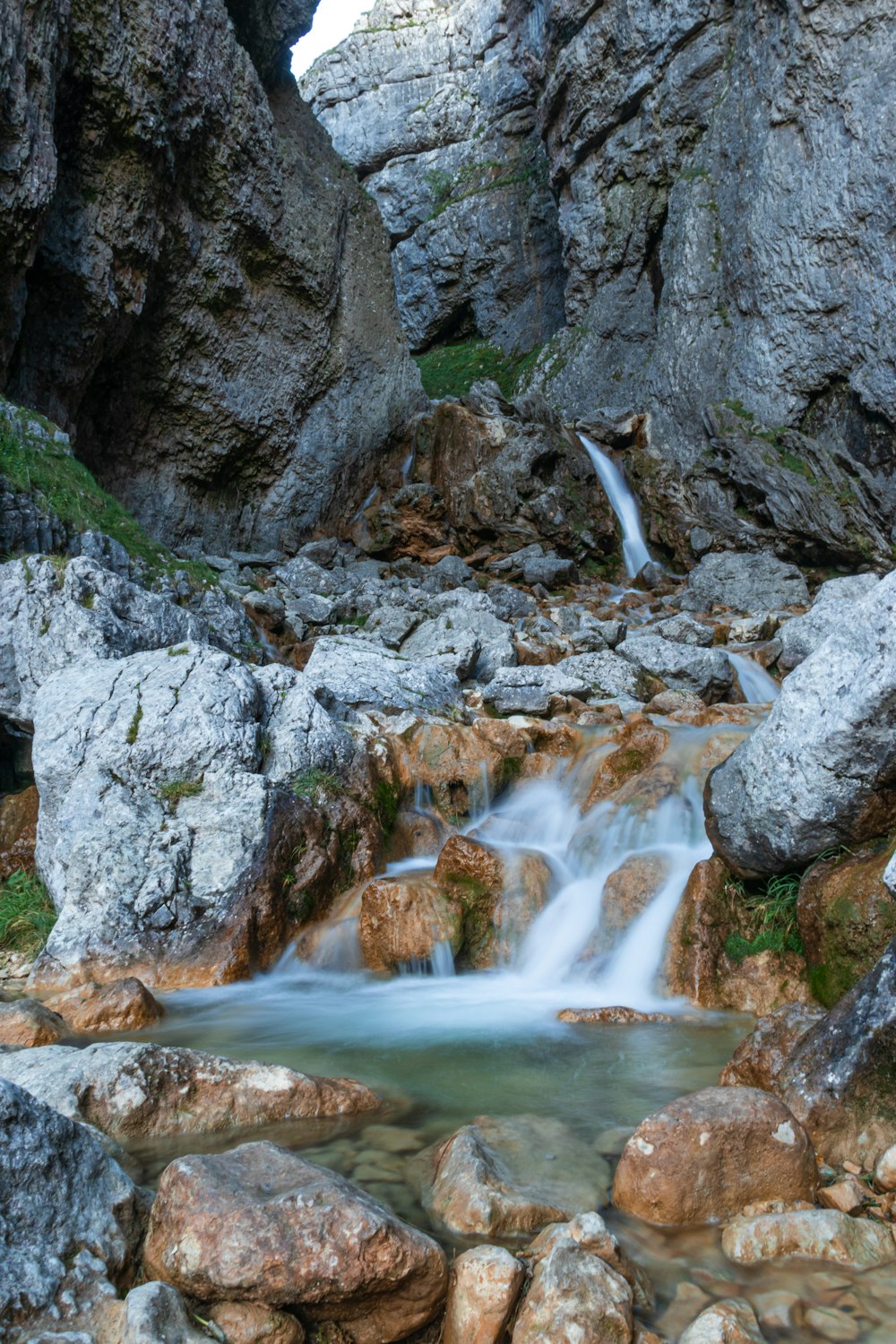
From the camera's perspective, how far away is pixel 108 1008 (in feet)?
16.7

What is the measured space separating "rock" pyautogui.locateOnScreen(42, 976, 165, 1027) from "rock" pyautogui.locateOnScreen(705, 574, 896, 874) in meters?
3.71

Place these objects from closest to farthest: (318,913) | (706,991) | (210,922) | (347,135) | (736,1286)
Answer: (736,1286)
(706,991)
(210,922)
(318,913)
(347,135)

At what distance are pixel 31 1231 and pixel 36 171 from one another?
15.0 m

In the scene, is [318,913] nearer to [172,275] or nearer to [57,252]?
[57,252]

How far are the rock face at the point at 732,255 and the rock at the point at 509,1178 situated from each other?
17008mm

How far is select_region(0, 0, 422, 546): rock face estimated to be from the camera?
14891mm

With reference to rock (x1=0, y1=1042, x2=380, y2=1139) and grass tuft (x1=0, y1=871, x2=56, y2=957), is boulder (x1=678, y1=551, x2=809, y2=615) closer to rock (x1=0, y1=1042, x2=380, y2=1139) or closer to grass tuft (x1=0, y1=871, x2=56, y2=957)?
grass tuft (x1=0, y1=871, x2=56, y2=957)

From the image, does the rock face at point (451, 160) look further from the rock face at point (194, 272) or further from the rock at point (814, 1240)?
the rock at point (814, 1240)

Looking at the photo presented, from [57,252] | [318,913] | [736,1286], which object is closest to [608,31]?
[57,252]

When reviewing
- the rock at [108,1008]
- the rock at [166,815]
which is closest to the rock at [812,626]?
the rock at [166,815]

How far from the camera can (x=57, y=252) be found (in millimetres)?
15312

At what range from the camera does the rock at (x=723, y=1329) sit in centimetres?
246

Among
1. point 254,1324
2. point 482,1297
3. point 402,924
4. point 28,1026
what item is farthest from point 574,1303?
point 402,924

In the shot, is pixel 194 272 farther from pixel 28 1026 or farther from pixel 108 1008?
pixel 28 1026
